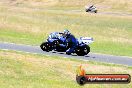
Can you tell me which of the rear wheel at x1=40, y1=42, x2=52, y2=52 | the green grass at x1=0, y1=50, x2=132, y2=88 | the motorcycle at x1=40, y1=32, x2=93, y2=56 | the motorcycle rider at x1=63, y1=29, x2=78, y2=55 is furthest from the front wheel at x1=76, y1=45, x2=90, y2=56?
the green grass at x1=0, y1=50, x2=132, y2=88

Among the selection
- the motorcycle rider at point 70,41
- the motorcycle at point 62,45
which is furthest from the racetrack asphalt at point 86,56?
the motorcycle rider at point 70,41

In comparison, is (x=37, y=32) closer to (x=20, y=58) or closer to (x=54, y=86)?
(x=20, y=58)

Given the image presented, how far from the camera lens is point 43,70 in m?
23.2

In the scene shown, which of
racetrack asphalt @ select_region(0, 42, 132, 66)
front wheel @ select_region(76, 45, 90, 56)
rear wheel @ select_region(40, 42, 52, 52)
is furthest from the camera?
rear wheel @ select_region(40, 42, 52, 52)

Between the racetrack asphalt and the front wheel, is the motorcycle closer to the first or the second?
the front wheel

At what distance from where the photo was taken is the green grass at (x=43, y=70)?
20038 mm

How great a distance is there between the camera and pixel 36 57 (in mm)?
27750

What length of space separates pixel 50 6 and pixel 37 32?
70.8 metres

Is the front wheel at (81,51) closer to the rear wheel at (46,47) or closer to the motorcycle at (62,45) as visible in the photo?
the motorcycle at (62,45)

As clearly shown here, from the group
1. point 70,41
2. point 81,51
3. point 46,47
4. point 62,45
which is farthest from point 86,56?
point 46,47

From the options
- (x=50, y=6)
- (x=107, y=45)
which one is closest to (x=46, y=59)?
(x=107, y=45)

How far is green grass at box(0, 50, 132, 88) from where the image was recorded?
2004cm

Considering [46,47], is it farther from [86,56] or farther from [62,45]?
[86,56]

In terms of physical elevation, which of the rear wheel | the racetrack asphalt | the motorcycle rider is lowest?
the racetrack asphalt
